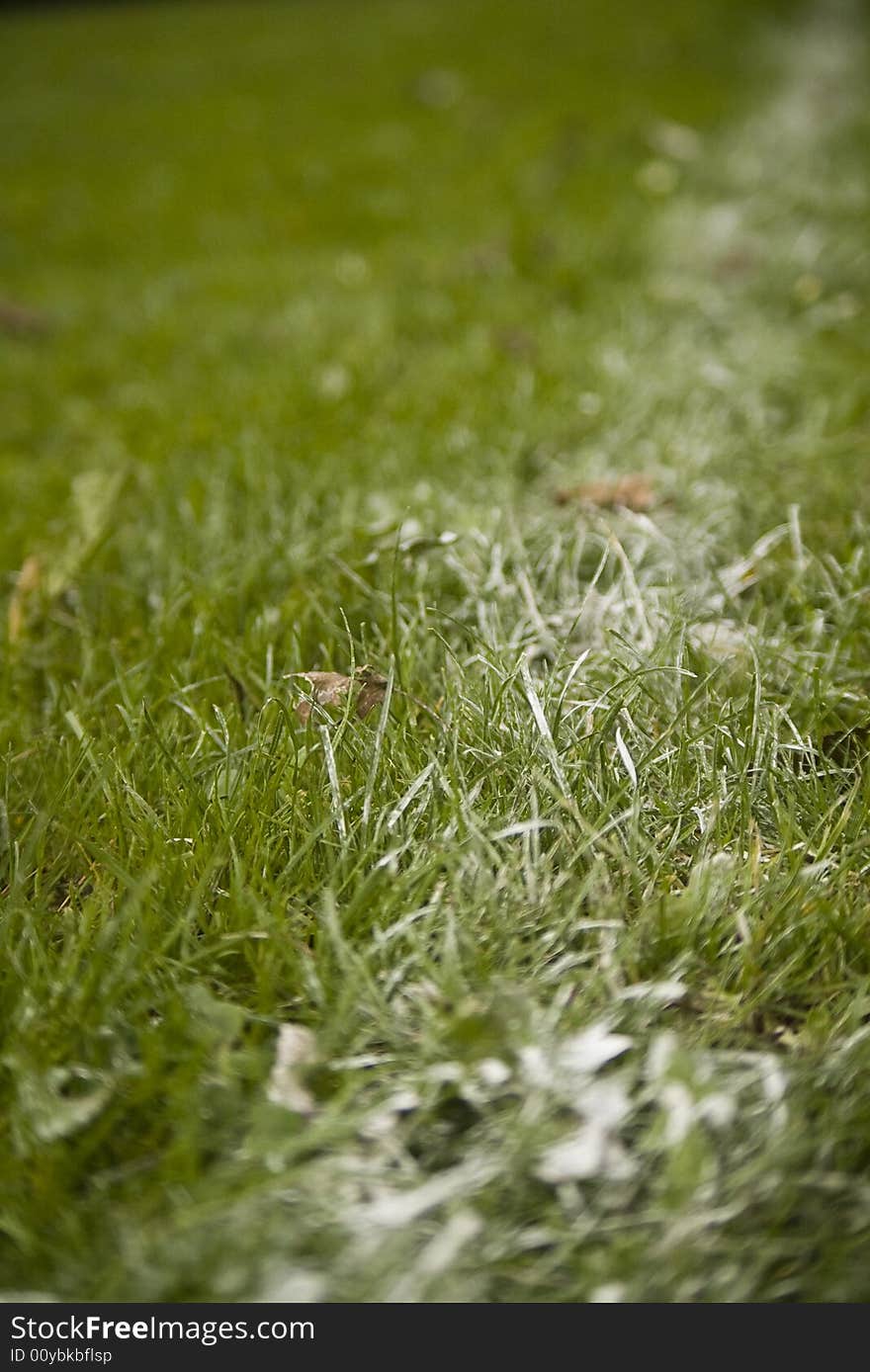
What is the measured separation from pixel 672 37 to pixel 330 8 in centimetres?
519

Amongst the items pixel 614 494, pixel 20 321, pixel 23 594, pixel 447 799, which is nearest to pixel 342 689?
pixel 447 799

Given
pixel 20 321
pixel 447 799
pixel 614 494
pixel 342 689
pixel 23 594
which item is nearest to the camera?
pixel 447 799

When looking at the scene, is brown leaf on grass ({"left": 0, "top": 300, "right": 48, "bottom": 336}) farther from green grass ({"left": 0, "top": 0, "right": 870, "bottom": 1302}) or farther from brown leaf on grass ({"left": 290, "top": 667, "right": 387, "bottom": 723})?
brown leaf on grass ({"left": 290, "top": 667, "right": 387, "bottom": 723})

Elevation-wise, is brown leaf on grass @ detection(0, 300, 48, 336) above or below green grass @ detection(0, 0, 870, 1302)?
above

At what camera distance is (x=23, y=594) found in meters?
1.95

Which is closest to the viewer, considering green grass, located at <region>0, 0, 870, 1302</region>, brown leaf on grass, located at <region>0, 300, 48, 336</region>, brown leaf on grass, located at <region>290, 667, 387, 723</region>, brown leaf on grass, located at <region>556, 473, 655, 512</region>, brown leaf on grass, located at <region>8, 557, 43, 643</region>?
green grass, located at <region>0, 0, 870, 1302</region>

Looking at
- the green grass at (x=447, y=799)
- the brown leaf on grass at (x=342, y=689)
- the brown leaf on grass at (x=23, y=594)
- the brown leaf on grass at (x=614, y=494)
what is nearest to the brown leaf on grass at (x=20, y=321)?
the green grass at (x=447, y=799)

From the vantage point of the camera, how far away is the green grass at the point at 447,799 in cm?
92

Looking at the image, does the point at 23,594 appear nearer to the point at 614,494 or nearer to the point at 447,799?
the point at 447,799

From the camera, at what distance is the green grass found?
922 millimetres

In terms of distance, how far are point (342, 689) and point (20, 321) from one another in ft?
10.4

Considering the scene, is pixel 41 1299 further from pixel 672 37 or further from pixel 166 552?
pixel 672 37

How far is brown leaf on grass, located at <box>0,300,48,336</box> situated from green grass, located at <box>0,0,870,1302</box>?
0.40 metres

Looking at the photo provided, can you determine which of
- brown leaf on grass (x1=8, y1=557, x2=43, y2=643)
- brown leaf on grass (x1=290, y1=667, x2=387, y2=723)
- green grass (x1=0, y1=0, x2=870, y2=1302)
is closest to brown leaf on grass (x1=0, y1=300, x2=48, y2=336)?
green grass (x1=0, y1=0, x2=870, y2=1302)
